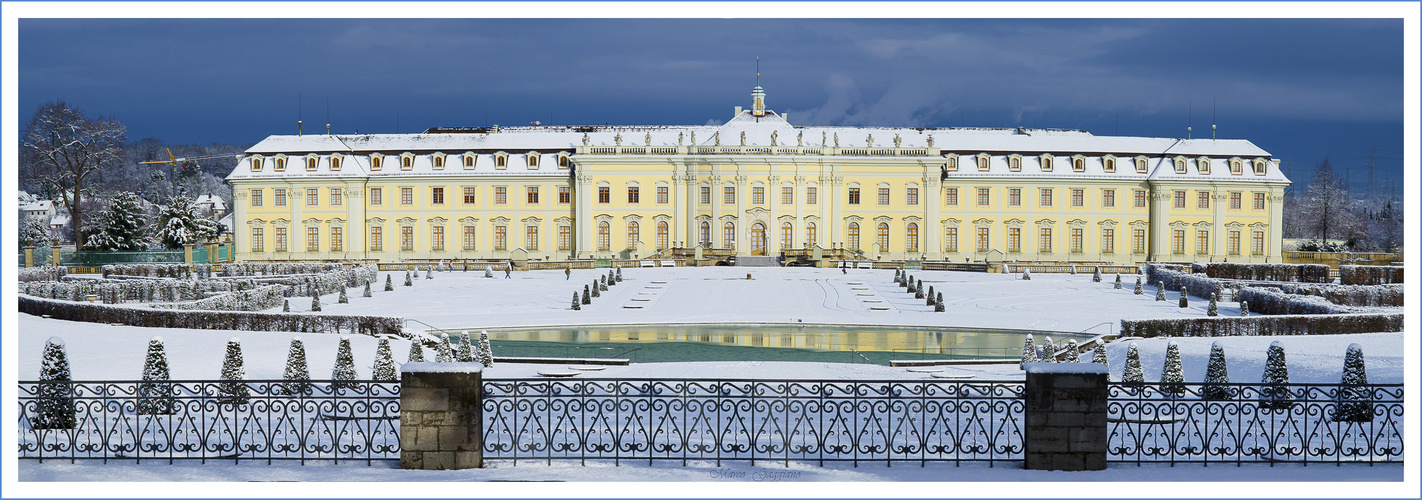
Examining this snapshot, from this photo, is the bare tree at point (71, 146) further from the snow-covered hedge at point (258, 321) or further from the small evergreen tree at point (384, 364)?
the small evergreen tree at point (384, 364)

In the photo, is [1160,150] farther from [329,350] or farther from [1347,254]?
[329,350]

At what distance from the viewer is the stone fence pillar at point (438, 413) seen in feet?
29.9

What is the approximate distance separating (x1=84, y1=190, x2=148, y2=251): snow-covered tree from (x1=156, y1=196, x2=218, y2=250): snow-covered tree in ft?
8.55

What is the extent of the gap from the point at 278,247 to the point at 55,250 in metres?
16.3

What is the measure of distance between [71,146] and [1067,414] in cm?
4599

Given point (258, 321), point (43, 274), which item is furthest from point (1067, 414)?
point (43, 274)

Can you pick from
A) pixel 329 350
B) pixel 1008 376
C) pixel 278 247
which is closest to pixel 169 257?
pixel 278 247

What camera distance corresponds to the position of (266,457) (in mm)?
9492

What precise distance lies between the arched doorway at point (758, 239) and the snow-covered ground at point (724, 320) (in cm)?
1149

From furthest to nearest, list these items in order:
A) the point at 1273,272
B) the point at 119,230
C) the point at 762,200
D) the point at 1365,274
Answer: the point at 762,200 → the point at 119,230 → the point at 1273,272 → the point at 1365,274

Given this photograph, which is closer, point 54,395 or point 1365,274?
point 54,395

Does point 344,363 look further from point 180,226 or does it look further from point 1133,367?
point 180,226

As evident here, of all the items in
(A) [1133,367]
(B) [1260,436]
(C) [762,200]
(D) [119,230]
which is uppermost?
(C) [762,200]

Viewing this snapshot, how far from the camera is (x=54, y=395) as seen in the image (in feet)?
32.9
